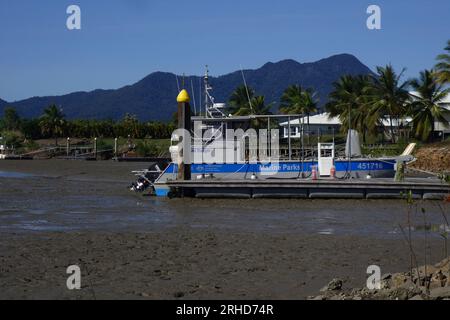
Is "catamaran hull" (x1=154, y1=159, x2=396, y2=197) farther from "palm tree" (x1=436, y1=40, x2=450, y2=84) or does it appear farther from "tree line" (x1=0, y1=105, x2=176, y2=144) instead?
"tree line" (x1=0, y1=105, x2=176, y2=144)

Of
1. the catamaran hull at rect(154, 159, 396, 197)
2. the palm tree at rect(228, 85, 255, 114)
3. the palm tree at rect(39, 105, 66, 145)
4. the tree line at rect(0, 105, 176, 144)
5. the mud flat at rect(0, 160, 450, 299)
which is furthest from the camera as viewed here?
the palm tree at rect(39, 105, 66, 145)

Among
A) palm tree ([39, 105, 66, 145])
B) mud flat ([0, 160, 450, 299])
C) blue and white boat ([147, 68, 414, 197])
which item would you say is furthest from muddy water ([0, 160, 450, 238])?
palm tree ([39, 105, 66, 145])

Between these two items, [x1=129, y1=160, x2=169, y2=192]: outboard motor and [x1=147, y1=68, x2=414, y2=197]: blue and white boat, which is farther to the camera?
[x1=129, y1=160, x2=169, y2=192]: outboard motor

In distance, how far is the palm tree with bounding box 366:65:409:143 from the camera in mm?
52312

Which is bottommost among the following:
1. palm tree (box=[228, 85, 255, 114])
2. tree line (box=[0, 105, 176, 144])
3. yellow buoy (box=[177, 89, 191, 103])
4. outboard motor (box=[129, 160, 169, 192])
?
outboard motor (box=[129, 160, 169, 192])

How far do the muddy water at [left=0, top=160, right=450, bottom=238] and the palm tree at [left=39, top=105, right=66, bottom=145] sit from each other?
66688 millimetres

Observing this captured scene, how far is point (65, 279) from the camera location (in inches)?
430

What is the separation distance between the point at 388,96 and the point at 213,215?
117 ft

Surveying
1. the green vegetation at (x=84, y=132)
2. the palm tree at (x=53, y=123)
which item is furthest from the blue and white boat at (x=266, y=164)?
the palm tree at (x=53, y=123)

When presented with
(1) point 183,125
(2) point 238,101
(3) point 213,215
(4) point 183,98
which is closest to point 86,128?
(2) point 238,101

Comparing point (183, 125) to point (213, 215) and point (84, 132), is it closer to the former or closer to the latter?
point (213, 215)

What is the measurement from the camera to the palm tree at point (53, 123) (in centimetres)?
9340

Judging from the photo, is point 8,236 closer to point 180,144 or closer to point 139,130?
point 180,144
